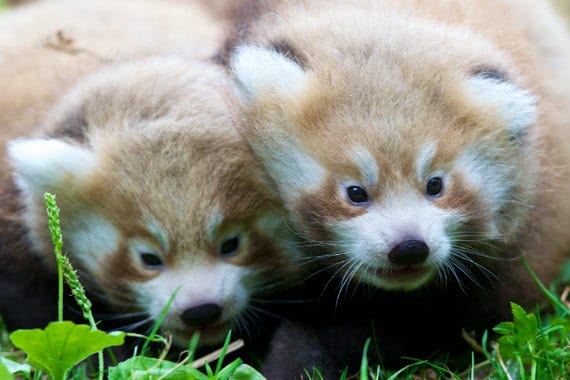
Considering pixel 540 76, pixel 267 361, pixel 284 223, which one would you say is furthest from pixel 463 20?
pixel 267 361

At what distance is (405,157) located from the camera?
14.4 ft

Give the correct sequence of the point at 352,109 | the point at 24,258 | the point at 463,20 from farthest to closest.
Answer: the point at 24,258
the point at 463,20
the point at 352,109

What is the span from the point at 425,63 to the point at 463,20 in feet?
2.32

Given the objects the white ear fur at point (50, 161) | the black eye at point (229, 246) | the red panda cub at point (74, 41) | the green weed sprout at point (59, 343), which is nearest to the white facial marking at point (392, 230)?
the black eye at point (229, 246)

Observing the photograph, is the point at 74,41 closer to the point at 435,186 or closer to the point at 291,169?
the point at 291,169

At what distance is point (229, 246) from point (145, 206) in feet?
1.61

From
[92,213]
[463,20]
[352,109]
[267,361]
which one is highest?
[463,20]

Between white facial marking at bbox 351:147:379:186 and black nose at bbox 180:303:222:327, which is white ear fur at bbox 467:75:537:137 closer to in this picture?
white facial marking at bbox 351:147:379:186

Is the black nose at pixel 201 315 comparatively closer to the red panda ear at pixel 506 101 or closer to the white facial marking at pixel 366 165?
the white facial marking at pixel 366 165

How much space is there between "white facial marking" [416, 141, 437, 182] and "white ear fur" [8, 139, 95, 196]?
5.83 ft

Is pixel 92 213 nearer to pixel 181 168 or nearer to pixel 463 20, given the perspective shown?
pixel 181 168

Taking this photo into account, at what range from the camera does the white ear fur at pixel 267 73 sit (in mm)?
4727

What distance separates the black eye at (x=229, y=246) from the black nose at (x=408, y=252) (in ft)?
3.34

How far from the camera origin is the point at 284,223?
4.92 metres
